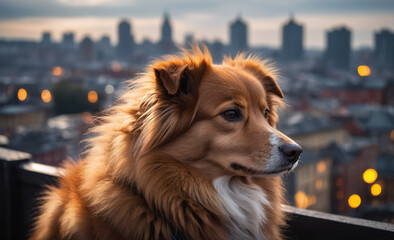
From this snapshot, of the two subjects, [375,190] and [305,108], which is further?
[305,108]

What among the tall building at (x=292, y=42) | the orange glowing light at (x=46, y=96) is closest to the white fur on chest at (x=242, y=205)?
the orange glowing light at (x=46, y=96)

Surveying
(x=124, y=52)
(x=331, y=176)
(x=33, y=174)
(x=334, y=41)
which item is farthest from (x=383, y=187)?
(x=124, y=52)

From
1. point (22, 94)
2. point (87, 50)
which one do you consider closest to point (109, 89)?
point (22, 94)

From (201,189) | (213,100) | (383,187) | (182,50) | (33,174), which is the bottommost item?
(383,187)

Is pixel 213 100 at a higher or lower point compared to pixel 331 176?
higher

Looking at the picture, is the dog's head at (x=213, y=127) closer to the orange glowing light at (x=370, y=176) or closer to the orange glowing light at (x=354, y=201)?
the orange glowing light at (x=354, y=201)

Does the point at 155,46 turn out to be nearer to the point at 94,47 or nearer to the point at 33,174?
the point at 94,47

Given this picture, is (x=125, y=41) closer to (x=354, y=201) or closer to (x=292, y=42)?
(x=292, y=42)
